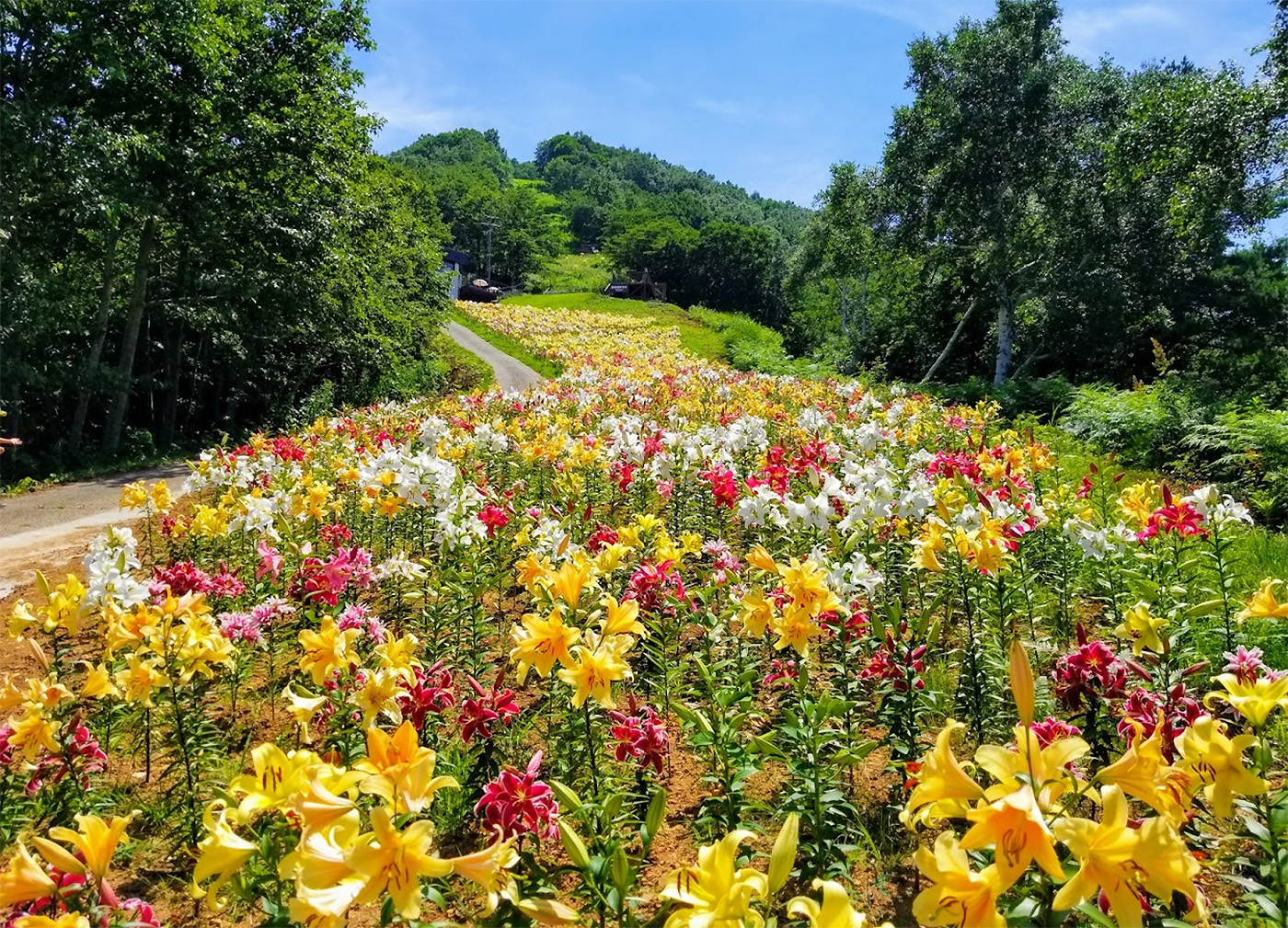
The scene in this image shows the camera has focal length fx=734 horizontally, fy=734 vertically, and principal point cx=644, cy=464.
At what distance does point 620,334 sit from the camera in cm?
3188

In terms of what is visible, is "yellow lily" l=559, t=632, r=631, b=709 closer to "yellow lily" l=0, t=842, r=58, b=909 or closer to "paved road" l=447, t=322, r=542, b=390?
"yellow lily" l=0, t=842, r=58, b=909

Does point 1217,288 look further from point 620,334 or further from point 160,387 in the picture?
point 160,387

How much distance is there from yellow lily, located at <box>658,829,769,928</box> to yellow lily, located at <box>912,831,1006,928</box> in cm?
22

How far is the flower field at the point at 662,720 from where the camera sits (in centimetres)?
111

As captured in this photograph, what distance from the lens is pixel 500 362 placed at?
26.9 m

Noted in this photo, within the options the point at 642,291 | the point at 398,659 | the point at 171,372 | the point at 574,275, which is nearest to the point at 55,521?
the point at 171,372

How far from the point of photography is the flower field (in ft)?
3.63

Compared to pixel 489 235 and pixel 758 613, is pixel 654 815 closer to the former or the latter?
pixel 758 613

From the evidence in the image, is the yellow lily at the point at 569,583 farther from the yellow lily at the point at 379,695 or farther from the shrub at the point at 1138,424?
the shrub at the point at 1138,424

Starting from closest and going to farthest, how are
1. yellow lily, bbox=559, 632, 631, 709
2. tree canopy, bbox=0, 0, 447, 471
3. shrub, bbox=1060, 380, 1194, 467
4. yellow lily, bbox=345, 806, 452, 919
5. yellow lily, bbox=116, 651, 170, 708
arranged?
yellow lily, bbox=345, 806, 452, 919 → yellow lily, bbox=559, 632, 631, 709 → yellow lily, bbox=116, 651, 170, 708 → shrub, bbox=1060, 380, 1194, 467 → tree canopy, bbox=0, 0, 447, 471

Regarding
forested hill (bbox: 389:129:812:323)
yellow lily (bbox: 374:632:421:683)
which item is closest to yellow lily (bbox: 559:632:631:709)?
yellow lily (bbox: 374:632:421:683)

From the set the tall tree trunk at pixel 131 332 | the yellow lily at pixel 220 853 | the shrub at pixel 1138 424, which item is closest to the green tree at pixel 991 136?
the shrub at pixel 1138 424

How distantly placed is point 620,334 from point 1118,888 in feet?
103

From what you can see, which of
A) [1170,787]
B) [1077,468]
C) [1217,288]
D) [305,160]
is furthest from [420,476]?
[1217,288]
